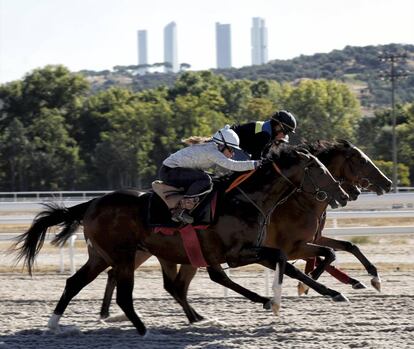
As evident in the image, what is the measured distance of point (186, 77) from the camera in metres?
78.8

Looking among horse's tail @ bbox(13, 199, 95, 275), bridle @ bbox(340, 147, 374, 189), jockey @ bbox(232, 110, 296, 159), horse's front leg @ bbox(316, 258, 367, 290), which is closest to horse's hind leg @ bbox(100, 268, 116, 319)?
horse's tail @ bbox(13, 199, 95, 275)

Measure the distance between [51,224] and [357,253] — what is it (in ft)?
10.4

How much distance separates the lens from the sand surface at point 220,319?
815cm

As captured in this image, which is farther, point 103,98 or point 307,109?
point 103,98

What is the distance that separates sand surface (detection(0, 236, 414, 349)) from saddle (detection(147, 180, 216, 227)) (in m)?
1.00

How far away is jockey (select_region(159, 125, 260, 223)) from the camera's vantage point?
338 inches

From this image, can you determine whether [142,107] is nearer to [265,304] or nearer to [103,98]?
[103,98]

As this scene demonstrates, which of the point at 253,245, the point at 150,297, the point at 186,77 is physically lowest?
the point at 150,297

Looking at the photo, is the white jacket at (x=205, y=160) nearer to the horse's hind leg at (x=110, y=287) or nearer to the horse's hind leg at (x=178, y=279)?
the horse's hind leg at (x=178, y=279)

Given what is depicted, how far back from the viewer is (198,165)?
8797 mm

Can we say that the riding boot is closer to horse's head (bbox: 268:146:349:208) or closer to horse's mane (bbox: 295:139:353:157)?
horse's head (bbox: 268:146:349:208)

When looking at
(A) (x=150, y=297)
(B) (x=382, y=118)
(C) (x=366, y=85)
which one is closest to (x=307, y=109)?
(B) (x=382, y=118)

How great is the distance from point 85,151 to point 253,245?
188 feet

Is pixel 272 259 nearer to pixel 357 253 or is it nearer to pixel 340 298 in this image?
pixel 340 298
